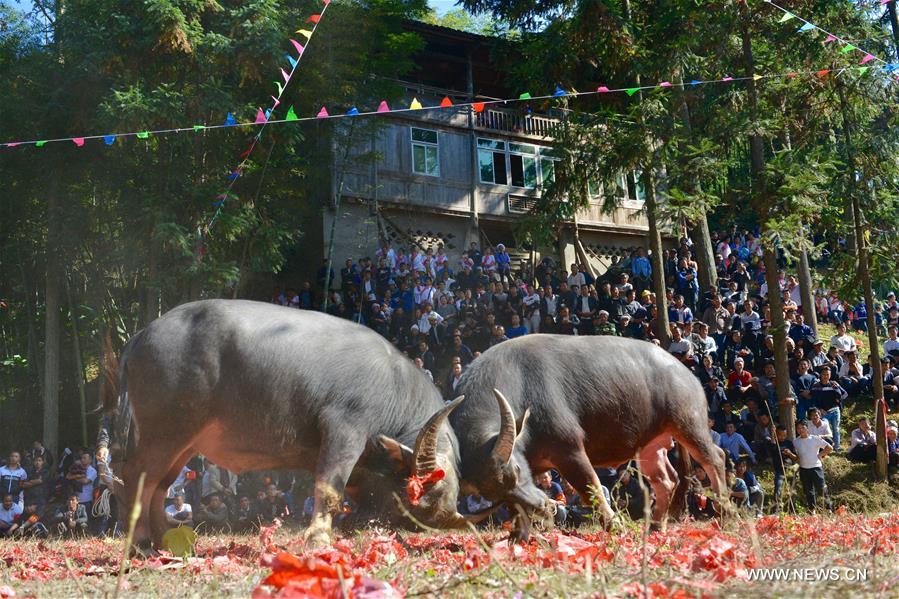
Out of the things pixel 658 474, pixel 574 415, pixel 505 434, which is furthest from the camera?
pixel 658 474

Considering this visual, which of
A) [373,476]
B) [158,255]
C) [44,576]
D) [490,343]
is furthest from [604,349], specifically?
[158,255]

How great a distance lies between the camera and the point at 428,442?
7586 millimetres

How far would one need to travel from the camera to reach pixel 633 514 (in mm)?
13758

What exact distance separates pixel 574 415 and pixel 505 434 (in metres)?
1.83

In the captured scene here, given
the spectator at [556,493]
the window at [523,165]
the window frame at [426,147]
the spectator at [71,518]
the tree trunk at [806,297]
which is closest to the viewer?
the spectator at [556,493]

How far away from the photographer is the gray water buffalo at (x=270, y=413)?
7.48 meters

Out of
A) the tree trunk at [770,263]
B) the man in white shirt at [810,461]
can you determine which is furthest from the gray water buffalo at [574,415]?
the tree trunk at [770,263]

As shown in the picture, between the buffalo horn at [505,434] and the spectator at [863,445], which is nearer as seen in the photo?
the buffalo horn at [505,434]

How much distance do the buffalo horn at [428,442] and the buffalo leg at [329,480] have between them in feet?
1.70

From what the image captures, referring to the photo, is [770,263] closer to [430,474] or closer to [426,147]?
[430,474]

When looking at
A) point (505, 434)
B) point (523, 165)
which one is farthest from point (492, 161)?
point (505, 434)

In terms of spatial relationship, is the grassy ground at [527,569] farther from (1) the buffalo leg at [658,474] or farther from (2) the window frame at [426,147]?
(2) the window frame at [426,147]

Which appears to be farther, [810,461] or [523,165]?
[523,165]

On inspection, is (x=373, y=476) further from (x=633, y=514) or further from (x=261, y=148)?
(x=261, y=148)
